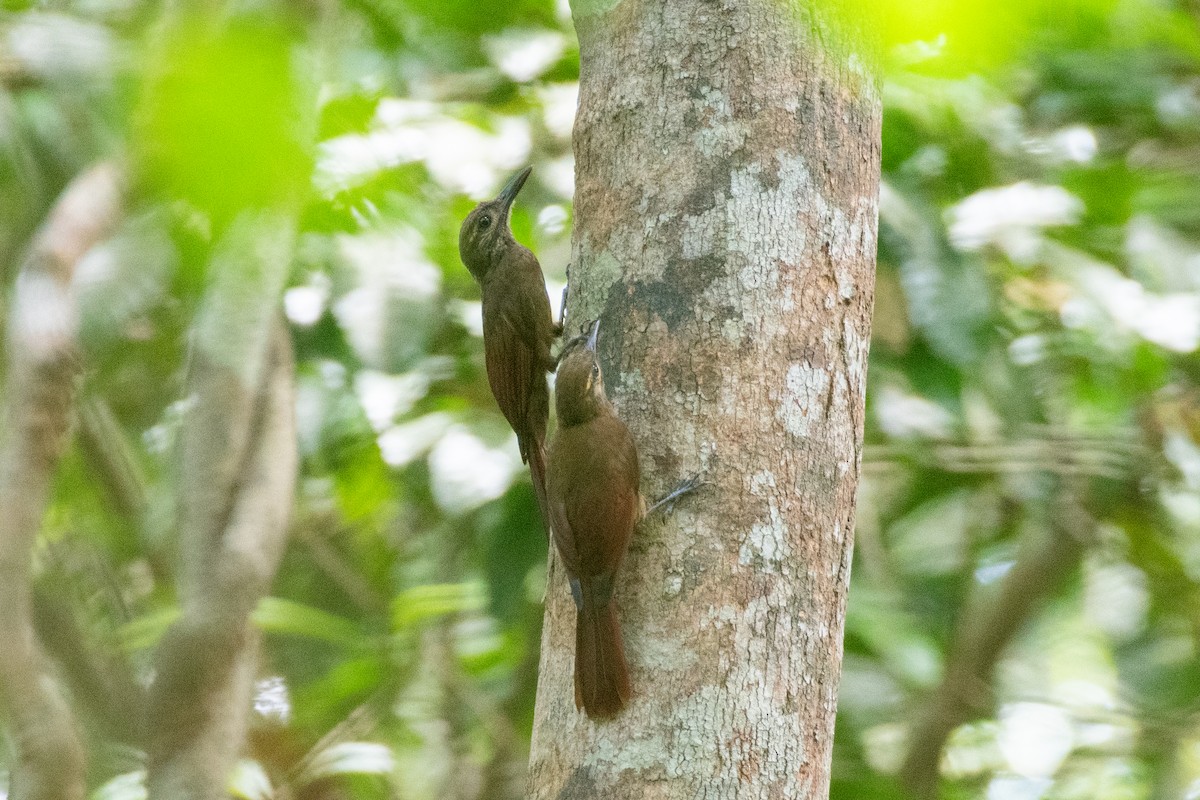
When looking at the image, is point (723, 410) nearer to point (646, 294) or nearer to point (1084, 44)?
point (646, 294)

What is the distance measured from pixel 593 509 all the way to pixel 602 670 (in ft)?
1.15

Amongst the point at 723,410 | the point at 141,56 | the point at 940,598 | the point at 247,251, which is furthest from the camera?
the point at 940,598

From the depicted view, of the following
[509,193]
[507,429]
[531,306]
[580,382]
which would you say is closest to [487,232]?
[509,193]

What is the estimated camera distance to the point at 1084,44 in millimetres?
3338

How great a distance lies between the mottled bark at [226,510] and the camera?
2.81 meters

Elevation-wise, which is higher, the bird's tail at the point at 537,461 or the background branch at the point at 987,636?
the bird's tail at the point at 537,461

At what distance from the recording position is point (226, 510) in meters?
3.23

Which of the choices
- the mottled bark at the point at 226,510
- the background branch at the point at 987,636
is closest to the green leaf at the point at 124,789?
the mottled bark at the point at 226,510

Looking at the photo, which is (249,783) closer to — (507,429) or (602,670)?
(507,429)

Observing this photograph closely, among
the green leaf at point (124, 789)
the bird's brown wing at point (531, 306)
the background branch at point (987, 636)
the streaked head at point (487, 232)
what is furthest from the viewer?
the background branch at point (987, 636)

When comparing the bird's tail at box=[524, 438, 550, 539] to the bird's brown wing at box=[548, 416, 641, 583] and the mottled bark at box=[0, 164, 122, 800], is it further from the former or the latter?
the mottled bark at box=[0, 164, 122, 800]

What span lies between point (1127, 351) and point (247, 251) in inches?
94.6

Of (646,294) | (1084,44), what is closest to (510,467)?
(646,294)

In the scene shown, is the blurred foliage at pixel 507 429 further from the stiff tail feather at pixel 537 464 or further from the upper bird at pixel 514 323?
the stiff tail feather at pixel 537 464
